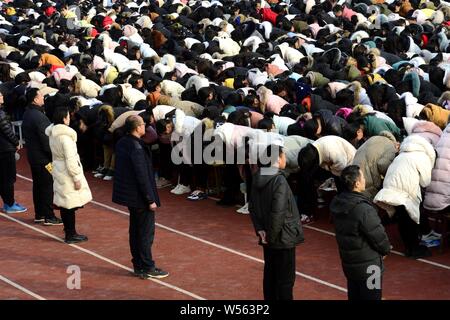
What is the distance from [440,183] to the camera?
419 inches

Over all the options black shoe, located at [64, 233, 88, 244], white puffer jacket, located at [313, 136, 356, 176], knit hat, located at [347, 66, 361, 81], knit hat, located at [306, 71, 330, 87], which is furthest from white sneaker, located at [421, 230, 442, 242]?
knit hat, located at [347, 66, 361, 81]

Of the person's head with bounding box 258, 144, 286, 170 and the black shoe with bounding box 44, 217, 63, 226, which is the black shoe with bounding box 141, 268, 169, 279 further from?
the black shoe with bounding box 44, 217, 63, 226

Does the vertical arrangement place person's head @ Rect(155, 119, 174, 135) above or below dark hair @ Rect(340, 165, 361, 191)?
above

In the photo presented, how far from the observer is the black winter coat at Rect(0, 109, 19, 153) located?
1286 cm

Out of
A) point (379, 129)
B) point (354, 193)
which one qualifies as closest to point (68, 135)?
point (379, 129)

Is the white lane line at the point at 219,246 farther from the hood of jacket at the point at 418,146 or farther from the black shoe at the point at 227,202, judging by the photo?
the hood of jacket at the point at 418,146

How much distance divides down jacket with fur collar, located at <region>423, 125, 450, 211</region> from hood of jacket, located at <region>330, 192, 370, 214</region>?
2.86m

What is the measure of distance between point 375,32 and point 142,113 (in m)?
8.19

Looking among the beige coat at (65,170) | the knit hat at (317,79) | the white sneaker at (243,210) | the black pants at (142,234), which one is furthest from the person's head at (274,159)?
the knit hat at (317,79)

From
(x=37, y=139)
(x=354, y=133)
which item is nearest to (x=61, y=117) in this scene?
(x=37, y=139)

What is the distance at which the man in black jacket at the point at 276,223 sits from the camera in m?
8.40

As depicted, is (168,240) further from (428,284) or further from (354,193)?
(354,193)

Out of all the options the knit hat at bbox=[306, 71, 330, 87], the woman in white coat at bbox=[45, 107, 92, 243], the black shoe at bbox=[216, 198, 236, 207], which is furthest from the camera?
the knit hat at bbox=[306, 71, 330, 87]

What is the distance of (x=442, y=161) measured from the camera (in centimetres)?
1066
